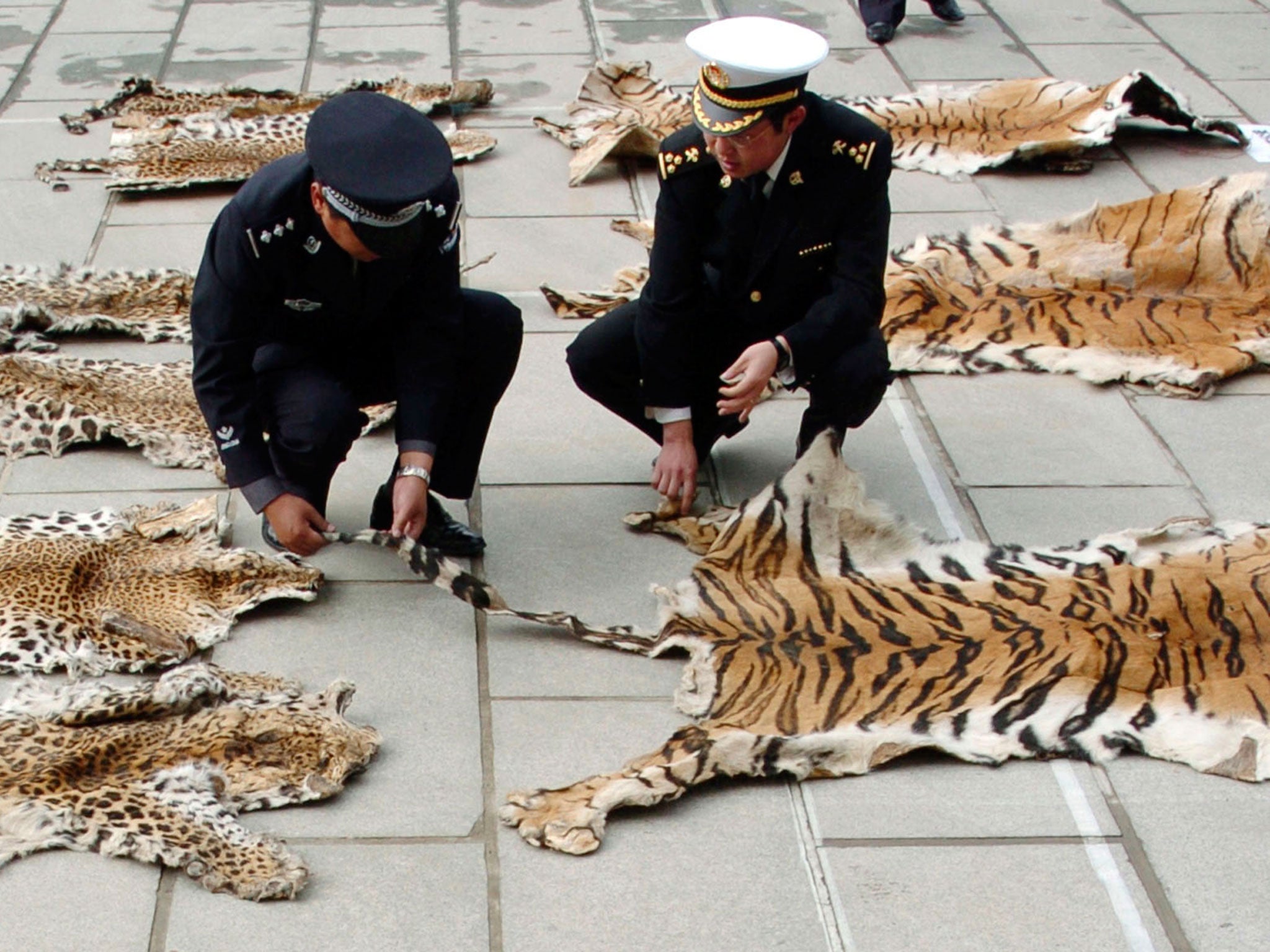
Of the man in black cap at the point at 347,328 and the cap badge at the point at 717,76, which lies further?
the cap badge at the point at 717,76

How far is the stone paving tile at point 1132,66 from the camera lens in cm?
679

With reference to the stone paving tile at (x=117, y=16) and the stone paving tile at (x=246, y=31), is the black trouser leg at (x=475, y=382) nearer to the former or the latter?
the stone paving tile at (x=246, y=31)

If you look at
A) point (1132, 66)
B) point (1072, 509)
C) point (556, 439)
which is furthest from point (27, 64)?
point (1072, 509)

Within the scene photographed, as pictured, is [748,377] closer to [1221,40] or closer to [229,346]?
[229,346]

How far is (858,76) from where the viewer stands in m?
7.07

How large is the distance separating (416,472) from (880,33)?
4.84 m

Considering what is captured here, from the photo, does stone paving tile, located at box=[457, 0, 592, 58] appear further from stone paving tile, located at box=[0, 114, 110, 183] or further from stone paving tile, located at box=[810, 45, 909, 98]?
stone paving tile, located at box=[0, 114, 110, 183]

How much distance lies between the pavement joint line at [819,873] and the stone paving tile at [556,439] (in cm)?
135

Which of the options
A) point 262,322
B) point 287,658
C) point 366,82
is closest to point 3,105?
point 366,82

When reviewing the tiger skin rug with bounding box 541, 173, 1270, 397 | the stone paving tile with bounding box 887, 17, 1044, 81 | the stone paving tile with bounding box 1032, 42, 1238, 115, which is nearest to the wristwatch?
the tiger skin rug with bounding box 541, 173, 1270, 397

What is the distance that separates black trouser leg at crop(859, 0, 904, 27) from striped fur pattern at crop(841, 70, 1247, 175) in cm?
124

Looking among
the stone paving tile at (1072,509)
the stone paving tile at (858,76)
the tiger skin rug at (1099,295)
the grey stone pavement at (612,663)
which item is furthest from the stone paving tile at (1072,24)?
the stone paving tile at (1072,509)

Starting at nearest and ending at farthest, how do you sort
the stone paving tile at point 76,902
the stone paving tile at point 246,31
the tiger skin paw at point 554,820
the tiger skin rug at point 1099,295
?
1. the stone paving tile at point 76,902
2. the tiger skin paw at point 554,820
3. the tiger skin rug at point 1099,295
4. the stone paving tile at point 246,31

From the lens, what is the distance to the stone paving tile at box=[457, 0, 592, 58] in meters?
7.52
